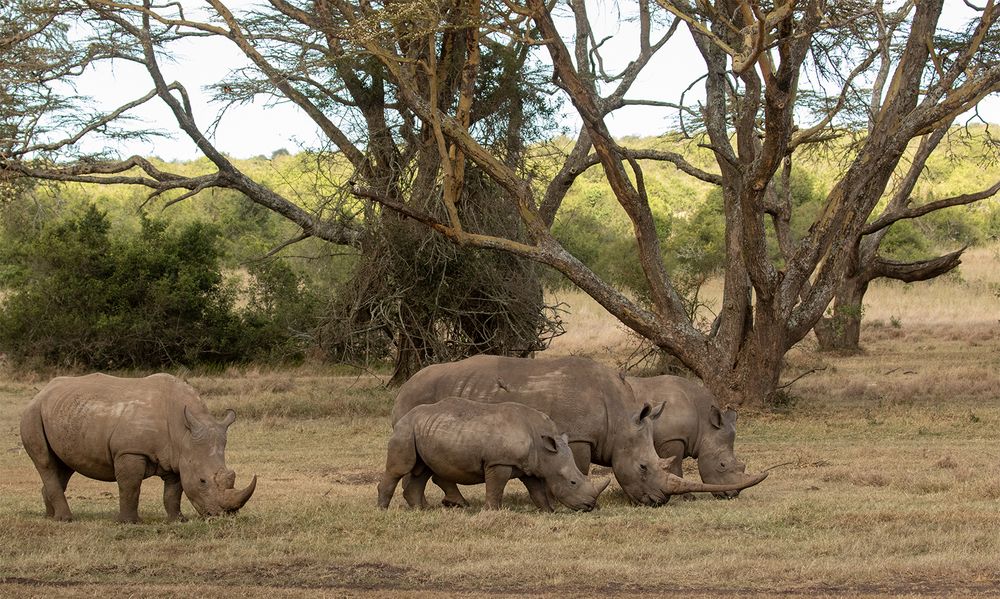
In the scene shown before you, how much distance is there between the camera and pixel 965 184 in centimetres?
6384

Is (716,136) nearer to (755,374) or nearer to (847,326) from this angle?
(755,374)

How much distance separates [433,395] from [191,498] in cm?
271

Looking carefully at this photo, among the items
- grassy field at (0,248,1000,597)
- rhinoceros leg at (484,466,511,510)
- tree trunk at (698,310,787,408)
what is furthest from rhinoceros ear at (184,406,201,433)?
tree trunk at (698,310,787,408)

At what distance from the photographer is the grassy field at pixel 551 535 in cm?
752

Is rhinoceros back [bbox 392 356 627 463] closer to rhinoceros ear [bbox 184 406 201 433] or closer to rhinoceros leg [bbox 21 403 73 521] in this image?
rhinoceros ear [bbox 184 406 201 433]

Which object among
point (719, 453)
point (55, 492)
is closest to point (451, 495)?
point (719, 453)

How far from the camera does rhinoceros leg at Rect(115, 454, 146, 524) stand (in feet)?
30.6

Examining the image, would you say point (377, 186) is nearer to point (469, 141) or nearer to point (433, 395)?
point (469, 141)

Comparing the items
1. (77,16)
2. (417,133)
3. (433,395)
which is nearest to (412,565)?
(433,395)

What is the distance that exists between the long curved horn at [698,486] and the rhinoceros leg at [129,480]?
422 cm

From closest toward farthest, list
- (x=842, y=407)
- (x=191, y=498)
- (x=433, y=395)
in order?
(x=191, y=498) < (x=433, y=395) < (x=842, y=407)

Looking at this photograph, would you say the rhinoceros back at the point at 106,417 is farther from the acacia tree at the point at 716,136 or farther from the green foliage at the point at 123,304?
the green foliage at the point at 123,304

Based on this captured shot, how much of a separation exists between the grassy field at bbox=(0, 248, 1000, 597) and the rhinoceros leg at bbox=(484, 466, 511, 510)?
22cm

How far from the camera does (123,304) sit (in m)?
24.7
